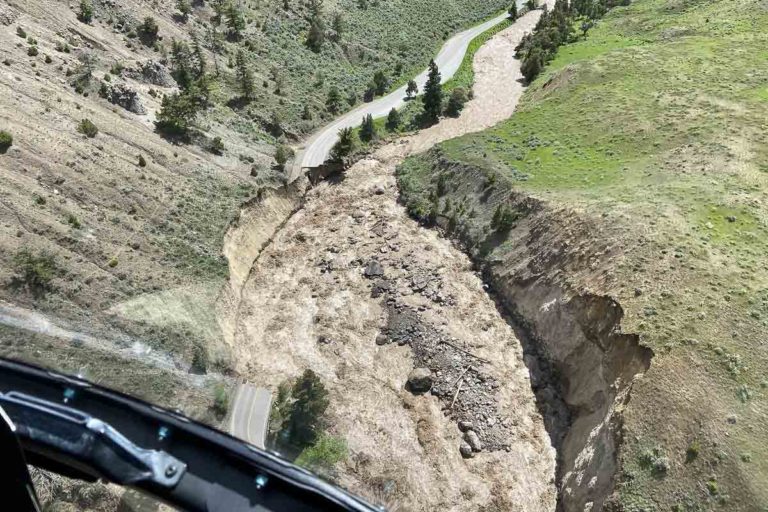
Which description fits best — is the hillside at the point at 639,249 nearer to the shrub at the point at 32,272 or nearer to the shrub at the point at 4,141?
the shrub at the point at 32,272

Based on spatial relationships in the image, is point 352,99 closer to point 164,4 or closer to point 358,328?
point 164,4

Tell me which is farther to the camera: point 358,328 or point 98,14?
point 98,14

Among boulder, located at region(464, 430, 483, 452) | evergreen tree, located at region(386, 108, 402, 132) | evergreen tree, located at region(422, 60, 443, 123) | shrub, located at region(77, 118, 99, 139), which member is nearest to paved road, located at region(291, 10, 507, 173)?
evergreen tree, located at region(386, 108, 402, 132)

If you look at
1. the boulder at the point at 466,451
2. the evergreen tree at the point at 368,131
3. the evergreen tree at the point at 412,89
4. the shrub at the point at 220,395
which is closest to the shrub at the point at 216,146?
the evergreen tree at the point at 368,131

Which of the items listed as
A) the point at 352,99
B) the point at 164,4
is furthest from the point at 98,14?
the point at 352,99

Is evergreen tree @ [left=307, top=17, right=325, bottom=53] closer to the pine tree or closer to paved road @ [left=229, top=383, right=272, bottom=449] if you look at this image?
the pine tree

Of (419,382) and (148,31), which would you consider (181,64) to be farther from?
(419,382)
